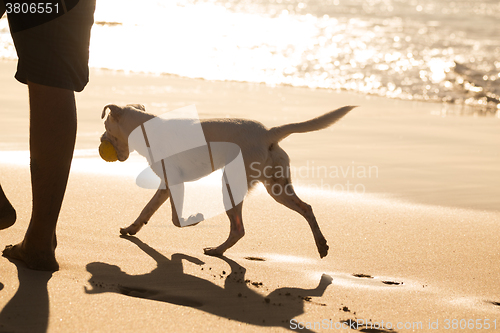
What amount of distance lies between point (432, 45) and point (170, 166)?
13.3m

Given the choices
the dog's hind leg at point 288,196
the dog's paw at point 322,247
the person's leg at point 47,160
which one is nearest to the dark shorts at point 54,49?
the person's leg at point 47,160

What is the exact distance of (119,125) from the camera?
146 inches

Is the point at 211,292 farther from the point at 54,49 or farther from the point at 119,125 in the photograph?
the point at 119,125

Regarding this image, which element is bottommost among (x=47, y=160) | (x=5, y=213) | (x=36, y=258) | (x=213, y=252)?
(x=213, y=252)

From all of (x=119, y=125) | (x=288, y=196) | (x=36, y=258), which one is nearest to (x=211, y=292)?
(x=36, y=258)

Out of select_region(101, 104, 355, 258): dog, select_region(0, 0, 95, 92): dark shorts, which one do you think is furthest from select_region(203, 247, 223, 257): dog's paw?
select_region(0, 0, 95, 92): dark shorts

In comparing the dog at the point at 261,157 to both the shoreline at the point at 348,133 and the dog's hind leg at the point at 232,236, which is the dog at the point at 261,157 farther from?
the shoreline at the point at 348,133

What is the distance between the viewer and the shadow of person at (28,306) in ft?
6.97

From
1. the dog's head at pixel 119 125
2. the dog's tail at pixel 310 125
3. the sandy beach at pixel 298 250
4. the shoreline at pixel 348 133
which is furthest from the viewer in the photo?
the shoreline at pixel 348 133

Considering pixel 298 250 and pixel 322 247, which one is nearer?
pixel 322 247

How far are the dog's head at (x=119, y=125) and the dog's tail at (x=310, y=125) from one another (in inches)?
36.5

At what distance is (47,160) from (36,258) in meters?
0.46

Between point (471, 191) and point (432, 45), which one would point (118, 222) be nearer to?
point (471, 191)

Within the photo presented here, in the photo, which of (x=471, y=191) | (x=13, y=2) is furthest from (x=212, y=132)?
(x=471, y=191)
